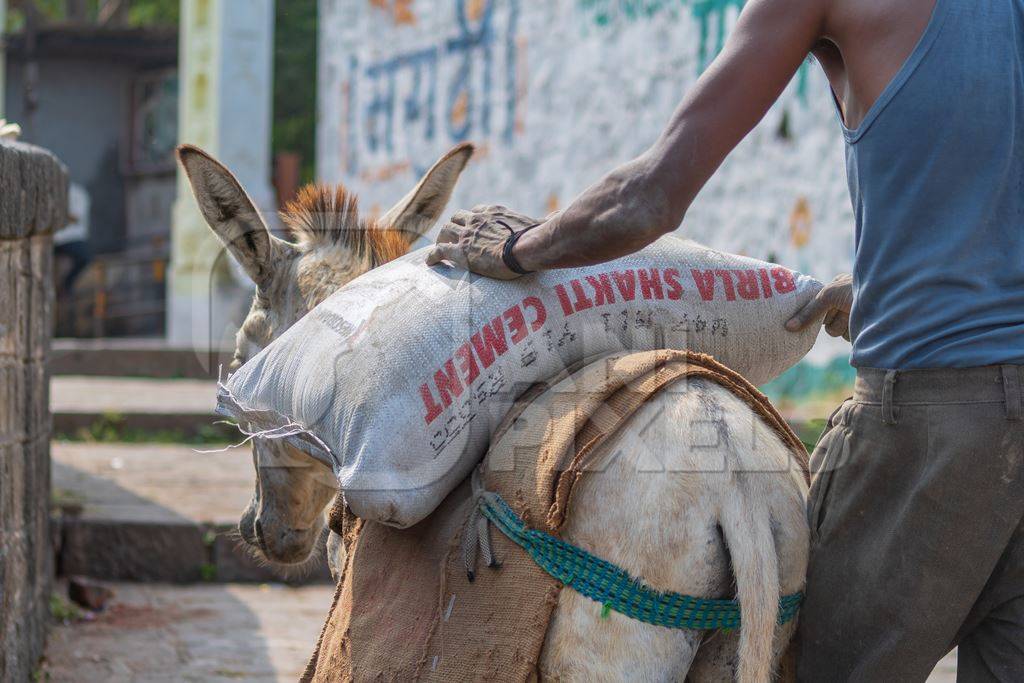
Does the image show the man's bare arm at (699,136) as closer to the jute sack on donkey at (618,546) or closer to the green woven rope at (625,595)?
the jute sack on donkey at (618,546)

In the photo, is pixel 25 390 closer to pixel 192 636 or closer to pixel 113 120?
pixel 192 636

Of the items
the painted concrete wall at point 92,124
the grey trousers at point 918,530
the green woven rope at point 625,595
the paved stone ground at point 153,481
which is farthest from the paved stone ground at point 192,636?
the painted concrete wall at point 92,124

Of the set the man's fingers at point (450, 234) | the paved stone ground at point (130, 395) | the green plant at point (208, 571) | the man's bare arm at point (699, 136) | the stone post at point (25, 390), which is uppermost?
the man's bare arm at point (699, 136)

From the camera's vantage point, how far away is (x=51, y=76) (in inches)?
740

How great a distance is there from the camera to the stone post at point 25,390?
3.36 metres

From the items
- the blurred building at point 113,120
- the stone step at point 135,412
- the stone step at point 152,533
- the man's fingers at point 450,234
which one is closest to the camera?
the man's fingers at point 450,234

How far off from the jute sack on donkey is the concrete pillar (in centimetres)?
1054

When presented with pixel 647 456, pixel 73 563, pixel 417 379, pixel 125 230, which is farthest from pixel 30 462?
pixel 125 230

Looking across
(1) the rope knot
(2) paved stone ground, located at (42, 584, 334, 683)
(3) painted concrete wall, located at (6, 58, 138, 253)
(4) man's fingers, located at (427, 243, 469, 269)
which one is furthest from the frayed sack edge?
(3) painted concrete wall, located at (6, 58, 138, 253)

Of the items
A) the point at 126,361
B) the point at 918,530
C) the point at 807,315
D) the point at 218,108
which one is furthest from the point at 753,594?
the point at 218,108

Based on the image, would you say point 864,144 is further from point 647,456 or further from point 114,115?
point 114,115

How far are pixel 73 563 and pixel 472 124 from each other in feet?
19.4

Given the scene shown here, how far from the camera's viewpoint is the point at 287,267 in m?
2.78

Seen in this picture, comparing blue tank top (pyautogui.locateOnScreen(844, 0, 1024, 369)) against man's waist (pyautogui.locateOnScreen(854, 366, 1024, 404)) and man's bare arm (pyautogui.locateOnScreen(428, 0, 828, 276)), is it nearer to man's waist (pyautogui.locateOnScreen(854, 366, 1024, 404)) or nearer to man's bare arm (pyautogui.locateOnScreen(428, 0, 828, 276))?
man's waist (pyautogui.locateOnScreen(854, 366, 1024, 404))
